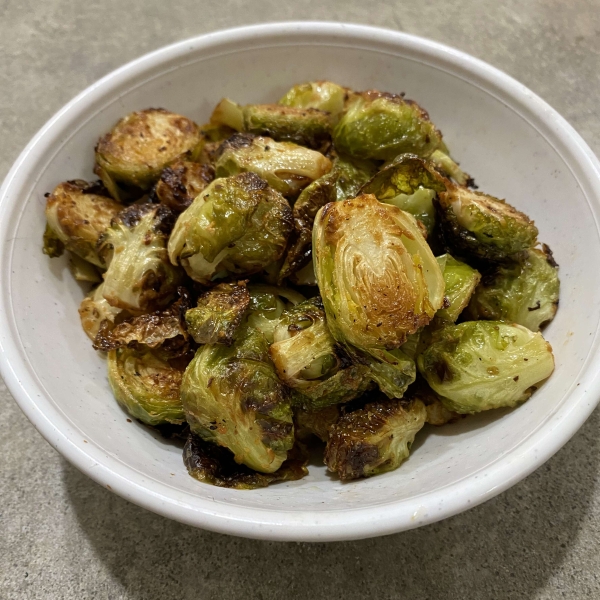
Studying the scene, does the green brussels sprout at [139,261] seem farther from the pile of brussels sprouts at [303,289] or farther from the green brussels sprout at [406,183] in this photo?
the green brussels sprout at [406,183]

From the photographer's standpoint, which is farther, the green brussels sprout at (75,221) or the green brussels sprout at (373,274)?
the green brussels sprout at (75,221)

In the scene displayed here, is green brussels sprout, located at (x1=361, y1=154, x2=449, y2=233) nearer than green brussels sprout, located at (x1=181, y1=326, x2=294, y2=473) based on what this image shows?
No

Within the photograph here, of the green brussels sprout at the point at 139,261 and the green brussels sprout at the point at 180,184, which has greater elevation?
the green brussels sprout at the point at 180,184

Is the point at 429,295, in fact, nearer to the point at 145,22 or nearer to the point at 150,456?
the point at 150,456

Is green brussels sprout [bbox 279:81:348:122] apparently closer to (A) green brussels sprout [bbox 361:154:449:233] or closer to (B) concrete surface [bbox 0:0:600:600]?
(A) green brussels sprout [bbox 361:154:449:233]

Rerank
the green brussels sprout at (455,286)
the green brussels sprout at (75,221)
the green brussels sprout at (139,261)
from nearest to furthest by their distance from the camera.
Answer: the green brussels sprout at (455,286)
the green brussels sprout at (139,261)
the green brussels sprout at (75,221)

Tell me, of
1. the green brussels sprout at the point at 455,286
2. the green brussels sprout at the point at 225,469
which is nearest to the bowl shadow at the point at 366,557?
the green brussels sprout at the point at 225,469

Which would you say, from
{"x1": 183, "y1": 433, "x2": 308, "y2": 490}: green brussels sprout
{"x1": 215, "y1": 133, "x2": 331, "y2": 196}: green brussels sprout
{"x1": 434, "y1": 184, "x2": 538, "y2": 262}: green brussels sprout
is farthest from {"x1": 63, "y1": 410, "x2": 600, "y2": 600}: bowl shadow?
{"x1": 215, "y1": 133, "x2": 331, "y2": 196}: green brussels sprout
